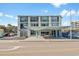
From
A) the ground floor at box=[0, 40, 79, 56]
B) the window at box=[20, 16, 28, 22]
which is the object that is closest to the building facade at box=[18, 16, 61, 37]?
the window at box=[20, 16, 28, 22]

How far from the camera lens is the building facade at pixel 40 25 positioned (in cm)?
1107

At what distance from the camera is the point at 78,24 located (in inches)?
467

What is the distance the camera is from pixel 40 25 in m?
11.4

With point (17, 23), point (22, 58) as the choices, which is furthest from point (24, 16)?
point (22, 58)

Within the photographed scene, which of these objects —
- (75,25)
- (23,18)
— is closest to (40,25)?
(23,18)

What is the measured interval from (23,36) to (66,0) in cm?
654

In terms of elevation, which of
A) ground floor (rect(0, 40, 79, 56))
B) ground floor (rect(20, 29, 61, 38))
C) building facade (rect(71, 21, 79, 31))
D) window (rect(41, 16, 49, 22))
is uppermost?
window (rect(41, 16, 49, 22))

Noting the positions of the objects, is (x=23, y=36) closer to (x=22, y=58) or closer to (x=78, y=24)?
(x=78, y=24)

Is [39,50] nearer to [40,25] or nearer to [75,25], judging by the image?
[40,25]

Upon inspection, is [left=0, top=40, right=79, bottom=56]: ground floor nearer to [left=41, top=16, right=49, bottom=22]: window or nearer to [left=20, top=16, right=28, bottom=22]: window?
[left=41, top=16, right=49, bottom=22]: window

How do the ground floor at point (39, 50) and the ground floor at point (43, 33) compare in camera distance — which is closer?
the ground floor at point (39, 50)

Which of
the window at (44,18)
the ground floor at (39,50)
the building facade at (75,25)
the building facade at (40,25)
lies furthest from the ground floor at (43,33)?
the ground floor at (39,50)

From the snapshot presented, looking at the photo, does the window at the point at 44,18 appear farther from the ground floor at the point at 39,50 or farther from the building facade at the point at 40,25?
the ground floor at the point at 39,50

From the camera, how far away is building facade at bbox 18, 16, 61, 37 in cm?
1107
